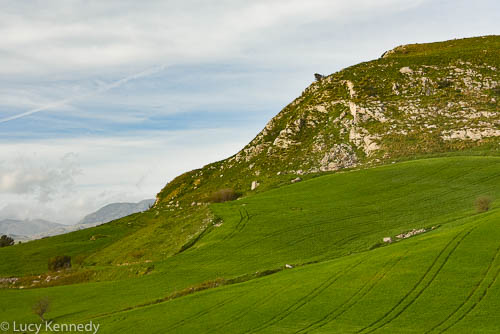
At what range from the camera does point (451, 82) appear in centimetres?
11369

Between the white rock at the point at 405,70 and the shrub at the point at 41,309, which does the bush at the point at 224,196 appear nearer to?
the shrub at the point at 41,309

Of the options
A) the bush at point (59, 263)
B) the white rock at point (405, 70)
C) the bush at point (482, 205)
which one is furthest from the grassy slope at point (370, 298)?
the white rock at point (405, 70)

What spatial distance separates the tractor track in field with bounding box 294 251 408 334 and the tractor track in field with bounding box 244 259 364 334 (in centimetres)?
299

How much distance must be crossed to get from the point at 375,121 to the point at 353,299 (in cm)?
7942

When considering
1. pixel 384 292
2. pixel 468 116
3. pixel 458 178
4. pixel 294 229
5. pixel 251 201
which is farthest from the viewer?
pixel 468 116

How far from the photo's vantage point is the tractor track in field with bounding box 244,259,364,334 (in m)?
32.9

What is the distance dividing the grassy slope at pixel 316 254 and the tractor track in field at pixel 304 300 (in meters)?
0.27

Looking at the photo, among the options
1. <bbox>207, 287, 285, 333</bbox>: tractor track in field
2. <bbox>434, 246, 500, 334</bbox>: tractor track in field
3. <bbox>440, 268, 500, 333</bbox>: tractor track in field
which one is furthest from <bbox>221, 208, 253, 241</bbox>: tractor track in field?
<bbox>440, 268, 500, 333</bbox>: tractor track in field

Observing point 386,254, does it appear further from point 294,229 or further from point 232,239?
point 232,239

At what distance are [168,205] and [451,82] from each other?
259ft

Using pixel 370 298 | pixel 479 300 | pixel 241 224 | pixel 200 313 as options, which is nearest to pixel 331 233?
pixel 241 224

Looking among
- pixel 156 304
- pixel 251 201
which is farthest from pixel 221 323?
pixel 251 201

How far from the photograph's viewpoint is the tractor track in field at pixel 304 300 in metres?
32.9

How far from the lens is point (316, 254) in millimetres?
52969
